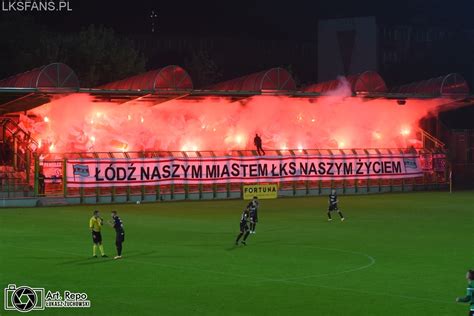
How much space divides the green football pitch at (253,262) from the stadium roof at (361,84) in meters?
20.3

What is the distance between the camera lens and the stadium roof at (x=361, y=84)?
71000mm

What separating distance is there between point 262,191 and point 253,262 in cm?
3273

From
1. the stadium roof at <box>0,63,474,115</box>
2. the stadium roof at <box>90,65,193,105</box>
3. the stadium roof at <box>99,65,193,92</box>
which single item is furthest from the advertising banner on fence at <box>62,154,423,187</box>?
the stadium roof at <box>99,65,193,92</box>

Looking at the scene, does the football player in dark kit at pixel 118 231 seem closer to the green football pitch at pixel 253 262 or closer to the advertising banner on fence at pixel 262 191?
the green football pitch at pixel 253 262

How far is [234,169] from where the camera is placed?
66688 mm

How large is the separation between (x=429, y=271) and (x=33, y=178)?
37009 mm

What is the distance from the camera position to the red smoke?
64.5 meters

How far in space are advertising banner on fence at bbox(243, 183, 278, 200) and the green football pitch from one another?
1038 centimetres

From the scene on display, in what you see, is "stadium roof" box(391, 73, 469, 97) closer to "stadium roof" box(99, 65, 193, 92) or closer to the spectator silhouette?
the spectator silhouette

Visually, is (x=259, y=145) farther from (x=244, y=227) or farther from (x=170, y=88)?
(x=244, y=227)

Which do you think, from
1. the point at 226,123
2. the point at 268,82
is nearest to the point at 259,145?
the point at 226,123

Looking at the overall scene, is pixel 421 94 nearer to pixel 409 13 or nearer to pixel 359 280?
pixel 359 280

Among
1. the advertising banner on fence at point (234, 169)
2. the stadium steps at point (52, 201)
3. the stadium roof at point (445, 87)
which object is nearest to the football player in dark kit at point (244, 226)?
the stadium steps at point (52, 201)

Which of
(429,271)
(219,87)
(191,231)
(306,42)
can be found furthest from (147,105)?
(306,42)
